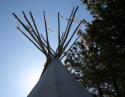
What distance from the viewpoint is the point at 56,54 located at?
858 centimetres

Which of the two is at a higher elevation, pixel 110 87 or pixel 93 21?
pixel 93 21

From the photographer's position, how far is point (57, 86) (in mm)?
6582

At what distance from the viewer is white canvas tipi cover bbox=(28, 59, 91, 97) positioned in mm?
6434

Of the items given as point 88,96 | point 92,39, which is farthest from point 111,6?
point 88,96

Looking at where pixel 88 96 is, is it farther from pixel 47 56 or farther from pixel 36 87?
pixel 47 56

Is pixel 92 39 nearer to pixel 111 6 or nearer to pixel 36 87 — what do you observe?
pixel 111 6

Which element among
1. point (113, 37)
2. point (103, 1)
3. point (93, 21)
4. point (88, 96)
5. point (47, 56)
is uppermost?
point (103, 1)

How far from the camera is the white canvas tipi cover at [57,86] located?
6.43 meters

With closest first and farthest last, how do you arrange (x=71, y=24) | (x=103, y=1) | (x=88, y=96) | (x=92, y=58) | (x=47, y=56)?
1. (x=88, y=96)
2. (x=47, y=56)
3. (x=71, y=24)
4. (x=103, y=1)
5. (x=92, y=58)

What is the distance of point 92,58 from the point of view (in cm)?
1830

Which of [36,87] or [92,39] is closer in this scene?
[36,87]

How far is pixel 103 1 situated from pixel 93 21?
1.03 meters

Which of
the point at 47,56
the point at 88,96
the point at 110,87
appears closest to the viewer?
the point at 88,96

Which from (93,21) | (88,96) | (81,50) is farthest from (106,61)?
(81,50)
